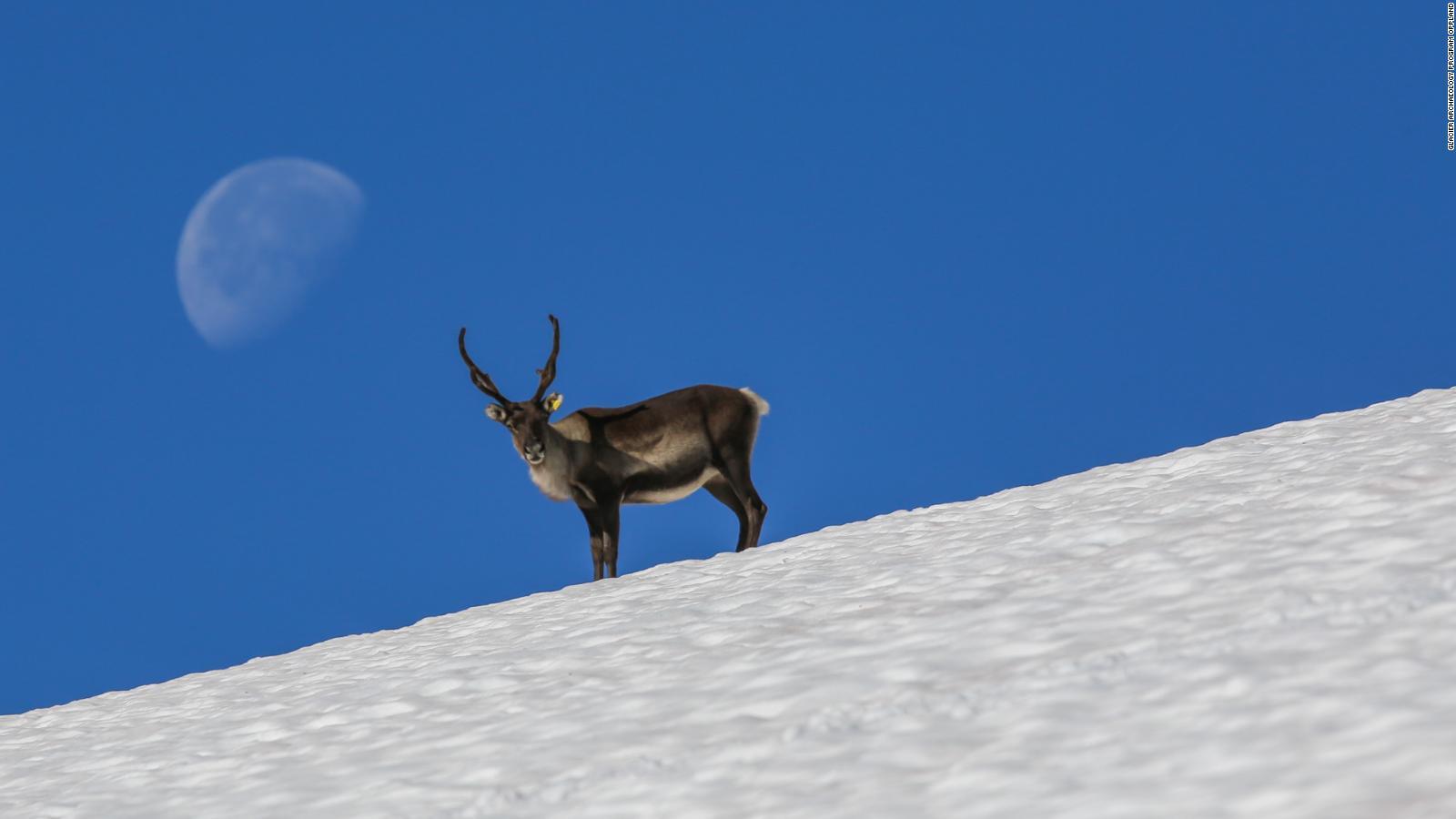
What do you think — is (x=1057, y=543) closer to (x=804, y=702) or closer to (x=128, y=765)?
(x=804, y=702)

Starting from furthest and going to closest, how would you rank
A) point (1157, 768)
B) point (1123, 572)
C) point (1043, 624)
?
point (1123, 572)
point (1043, 624)
point (1157, 768)

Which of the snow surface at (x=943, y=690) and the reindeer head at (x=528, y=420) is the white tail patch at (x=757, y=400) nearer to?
the reindeer head at (x=528, y=420)

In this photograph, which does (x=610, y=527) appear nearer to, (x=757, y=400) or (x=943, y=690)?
(x=757, y=400)

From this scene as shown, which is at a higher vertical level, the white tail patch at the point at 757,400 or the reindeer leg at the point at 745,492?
the white tail patch at the point at 757,400

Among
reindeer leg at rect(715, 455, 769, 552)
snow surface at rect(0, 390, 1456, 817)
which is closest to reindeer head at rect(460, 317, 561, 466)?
reindeer leg at rect(715, 455, 769, 552)

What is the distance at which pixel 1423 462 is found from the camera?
922cm

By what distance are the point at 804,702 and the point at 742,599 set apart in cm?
299

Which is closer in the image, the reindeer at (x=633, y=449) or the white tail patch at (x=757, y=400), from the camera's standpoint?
the reindeer at (x=633, y=449)

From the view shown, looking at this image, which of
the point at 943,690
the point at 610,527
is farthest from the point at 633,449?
the point at 943,690

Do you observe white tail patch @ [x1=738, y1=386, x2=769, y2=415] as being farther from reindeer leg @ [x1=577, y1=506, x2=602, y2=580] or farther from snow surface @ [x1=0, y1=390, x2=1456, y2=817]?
snow surface @ [x1=0, y1=390, x2=1456, y2=817]

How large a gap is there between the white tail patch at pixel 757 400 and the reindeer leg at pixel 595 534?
7.89 ft

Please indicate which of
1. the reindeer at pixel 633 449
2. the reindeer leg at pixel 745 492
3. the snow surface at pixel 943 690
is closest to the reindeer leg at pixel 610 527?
the reindeer at pixel 633 449

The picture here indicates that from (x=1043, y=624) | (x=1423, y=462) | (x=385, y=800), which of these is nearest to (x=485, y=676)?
(x=385, y=800)

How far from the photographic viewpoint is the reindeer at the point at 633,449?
16.5 metres
